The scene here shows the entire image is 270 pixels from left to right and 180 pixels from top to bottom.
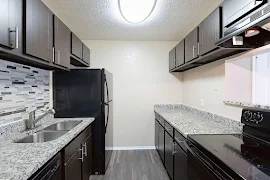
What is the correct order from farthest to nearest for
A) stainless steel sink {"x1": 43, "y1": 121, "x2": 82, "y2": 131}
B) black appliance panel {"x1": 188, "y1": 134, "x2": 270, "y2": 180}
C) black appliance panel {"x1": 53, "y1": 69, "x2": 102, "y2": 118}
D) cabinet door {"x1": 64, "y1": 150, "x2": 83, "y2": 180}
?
black appliance panel {"x1": 53, "y1": 69, "x2": 102, "y2": 118} < stainless steel sink {"x1": 43, "y1": 121, "x2": 82, "y2": 131} < cabinet door {"x1": 64, "y1": 150, "x2": 83, "y2": 180} < black appliance panel {"x1": 188, "y1": 134, "x2": 270, "y2": 180}

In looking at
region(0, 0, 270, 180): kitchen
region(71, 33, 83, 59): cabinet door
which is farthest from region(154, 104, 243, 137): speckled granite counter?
region(71, 33, 83, 59): cabinet door

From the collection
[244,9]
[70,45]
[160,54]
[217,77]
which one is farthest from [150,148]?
[244,9]

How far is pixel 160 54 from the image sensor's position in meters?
4.45

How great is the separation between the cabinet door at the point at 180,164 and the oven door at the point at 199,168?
9.7 inches

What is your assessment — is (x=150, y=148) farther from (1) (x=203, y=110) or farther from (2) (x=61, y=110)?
(2) (x=61, y=110)

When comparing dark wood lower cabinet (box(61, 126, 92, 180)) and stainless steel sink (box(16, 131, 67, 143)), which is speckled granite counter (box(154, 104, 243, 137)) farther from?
stainless steel sink (box(16, 131, 67, 143))

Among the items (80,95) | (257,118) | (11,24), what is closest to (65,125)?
(80,95)

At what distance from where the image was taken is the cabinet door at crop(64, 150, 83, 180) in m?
1.89

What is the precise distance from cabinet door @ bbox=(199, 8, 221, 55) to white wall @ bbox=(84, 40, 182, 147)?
2.08 metres

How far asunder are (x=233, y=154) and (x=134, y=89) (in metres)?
3.18

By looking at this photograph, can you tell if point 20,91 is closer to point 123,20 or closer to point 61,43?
point 61,43

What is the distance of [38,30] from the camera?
1823 millimetres

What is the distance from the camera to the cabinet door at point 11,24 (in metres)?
1.31

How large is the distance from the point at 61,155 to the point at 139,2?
5.46 feet
